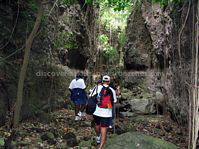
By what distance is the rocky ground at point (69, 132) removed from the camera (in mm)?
3512

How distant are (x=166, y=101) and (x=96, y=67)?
17.1 ft

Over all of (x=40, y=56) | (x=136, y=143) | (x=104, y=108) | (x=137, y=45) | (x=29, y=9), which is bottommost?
(x=136, y=143)

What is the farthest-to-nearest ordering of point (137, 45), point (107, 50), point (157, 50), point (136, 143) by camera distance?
point (107, 50), point (137, 45), point (157, 50), point (136, 143)

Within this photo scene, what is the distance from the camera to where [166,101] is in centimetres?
630

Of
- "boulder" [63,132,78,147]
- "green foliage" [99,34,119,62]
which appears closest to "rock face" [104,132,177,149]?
"boulder" [63,132,78,147]

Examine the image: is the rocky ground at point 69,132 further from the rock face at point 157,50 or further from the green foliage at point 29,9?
the green foliage at point 29,9

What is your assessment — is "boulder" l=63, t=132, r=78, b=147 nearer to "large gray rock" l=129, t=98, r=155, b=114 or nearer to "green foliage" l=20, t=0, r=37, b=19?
"green foliage" l=20, t=0, r=37, b=19

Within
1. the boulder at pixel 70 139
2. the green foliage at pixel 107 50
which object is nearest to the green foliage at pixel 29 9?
the boulder at pixel 70 139

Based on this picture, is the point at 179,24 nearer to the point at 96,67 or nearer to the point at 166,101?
the point at 166,101

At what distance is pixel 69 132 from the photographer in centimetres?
419

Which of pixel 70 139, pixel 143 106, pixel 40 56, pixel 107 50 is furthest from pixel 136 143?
pixel 107 50

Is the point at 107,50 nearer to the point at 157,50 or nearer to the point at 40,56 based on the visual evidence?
the point at 157,50

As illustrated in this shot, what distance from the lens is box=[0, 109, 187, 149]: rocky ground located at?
11.5 feet

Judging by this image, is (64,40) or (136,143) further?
(64,40)
